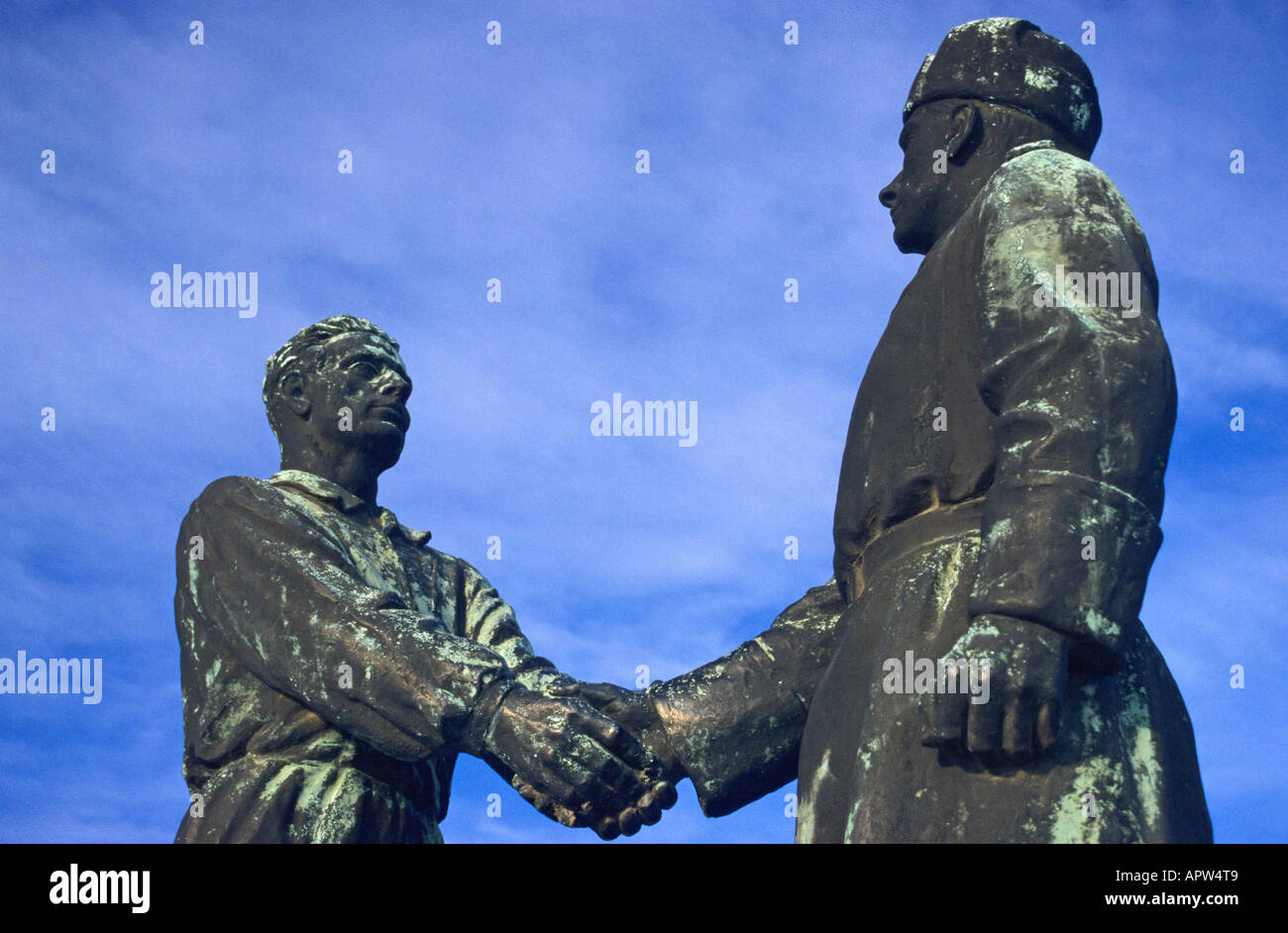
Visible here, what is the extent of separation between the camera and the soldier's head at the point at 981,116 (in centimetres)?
818

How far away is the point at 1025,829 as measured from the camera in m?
6.49

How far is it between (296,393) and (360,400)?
320 mm

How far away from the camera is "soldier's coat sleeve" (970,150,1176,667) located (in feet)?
21.4

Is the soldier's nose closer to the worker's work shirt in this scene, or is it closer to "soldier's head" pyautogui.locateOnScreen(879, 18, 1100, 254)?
"soldier's head" pyautogui.locateOnScreen(879, 18, 1100, 254)

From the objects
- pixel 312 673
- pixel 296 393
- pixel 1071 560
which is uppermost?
pixel 296 393

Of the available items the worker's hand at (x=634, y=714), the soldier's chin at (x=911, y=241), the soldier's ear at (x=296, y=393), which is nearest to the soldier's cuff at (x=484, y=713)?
the worker's hand at (x=634, y=714)

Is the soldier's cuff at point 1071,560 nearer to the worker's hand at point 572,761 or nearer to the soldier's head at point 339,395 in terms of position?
the worker's hand at point 572,761

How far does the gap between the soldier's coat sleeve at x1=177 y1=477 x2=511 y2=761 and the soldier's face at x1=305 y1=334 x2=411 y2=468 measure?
0.52 meters

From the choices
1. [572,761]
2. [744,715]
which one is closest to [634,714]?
[744,715]

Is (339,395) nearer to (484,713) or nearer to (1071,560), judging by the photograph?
(484,713)

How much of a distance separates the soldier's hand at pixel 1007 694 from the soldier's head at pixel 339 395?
135 inches

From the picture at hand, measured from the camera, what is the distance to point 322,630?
812cm

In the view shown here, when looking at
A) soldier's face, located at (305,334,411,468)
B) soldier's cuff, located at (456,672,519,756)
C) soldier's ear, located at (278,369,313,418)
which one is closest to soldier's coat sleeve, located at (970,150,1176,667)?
soldier's cuff, located at (456,672,519,756)
